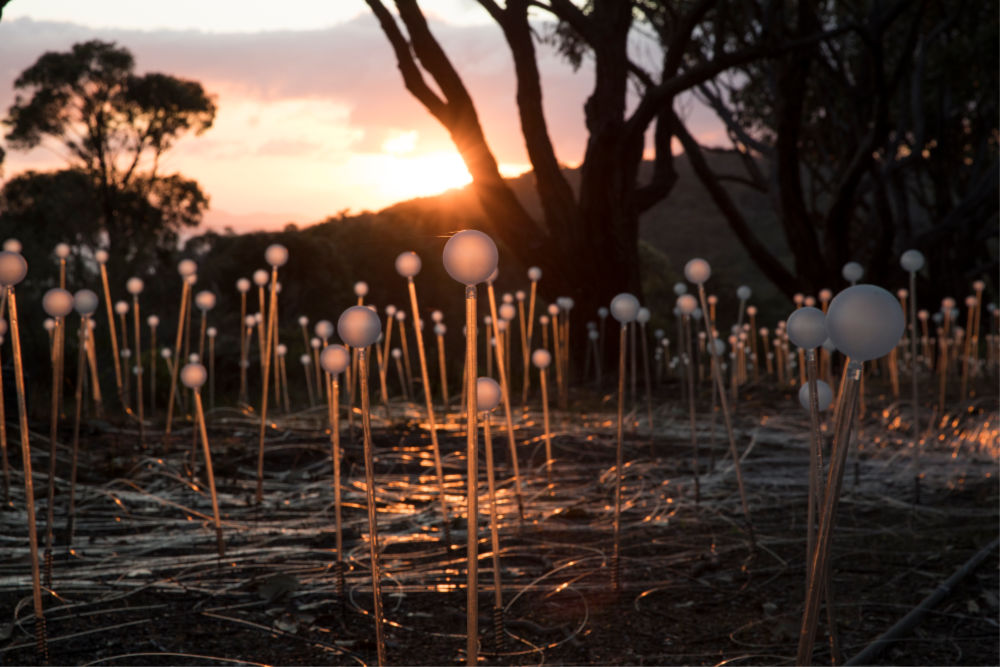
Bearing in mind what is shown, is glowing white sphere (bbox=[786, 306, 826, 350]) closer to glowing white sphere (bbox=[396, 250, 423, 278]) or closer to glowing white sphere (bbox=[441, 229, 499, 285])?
glowing white sphere (bbox=[441, 229, 499, 285])

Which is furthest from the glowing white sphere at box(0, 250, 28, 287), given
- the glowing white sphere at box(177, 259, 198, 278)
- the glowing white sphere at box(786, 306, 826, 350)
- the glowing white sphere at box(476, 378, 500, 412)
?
the glowing white sphere at box(177, 259, 198, 278)

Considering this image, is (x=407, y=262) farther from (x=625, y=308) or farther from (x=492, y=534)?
(x=492, y=534)

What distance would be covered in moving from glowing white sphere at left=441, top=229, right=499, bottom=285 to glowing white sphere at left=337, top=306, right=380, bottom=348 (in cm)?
25

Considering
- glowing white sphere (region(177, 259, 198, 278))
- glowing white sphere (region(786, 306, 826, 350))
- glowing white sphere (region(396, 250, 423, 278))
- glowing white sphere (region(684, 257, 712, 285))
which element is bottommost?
glowing white sphere (region(786, 306, 826, 350))

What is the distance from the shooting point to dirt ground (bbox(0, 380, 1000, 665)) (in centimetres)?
201

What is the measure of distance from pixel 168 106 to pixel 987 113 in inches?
786

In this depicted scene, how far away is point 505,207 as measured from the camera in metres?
7.59

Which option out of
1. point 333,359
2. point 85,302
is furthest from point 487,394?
point 85,302

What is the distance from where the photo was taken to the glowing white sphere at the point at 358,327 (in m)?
1.30

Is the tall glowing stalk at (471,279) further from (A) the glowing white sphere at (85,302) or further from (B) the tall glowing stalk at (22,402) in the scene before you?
(A) the glowing white sphere at (85,302)

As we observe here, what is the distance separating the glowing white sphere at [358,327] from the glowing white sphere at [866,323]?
2.12 ft

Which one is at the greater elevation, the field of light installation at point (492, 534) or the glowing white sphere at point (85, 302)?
the glowing white sphere at point (85, 302)

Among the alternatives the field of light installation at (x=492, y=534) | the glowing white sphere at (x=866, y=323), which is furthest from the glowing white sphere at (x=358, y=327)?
the glowing white sphere at (x=866, y=323)

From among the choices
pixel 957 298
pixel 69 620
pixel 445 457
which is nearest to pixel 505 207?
pixel 445 457
